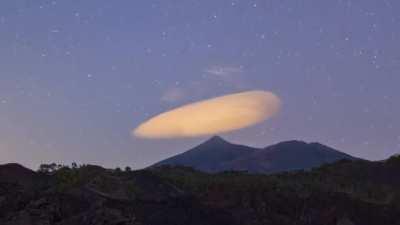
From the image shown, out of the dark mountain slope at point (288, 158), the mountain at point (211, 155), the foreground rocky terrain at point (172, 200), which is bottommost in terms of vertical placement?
the foreground rocky terrain at point (172, 200)

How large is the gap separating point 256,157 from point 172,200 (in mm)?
98807

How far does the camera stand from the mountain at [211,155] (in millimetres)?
133750

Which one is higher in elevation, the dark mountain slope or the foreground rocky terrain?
the dark mountain slope

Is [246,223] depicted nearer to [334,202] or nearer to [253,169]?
[334,202]

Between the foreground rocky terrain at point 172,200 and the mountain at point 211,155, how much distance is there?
316 feet

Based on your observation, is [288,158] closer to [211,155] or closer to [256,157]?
[256,157]

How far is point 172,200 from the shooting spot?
2702 cm

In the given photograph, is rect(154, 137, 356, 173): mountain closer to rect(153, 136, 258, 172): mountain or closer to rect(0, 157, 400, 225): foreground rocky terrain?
rect(153, 136, 258, 172): mountain

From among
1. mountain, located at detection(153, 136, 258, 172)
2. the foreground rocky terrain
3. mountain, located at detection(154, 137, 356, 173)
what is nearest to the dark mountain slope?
mountain, located at detection(154, 137, 356, 173)

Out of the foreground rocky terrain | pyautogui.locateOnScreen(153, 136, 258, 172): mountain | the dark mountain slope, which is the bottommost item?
the foreground rocky terrain

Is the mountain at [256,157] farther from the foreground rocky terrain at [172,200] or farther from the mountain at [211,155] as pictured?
the foreground rocky terrain at [172,200]

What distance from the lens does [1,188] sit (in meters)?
26.8

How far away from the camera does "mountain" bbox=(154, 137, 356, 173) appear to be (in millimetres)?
117375

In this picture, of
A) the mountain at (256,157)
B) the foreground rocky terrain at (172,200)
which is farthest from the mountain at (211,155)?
the foreground rocky terrain at (172,200)
